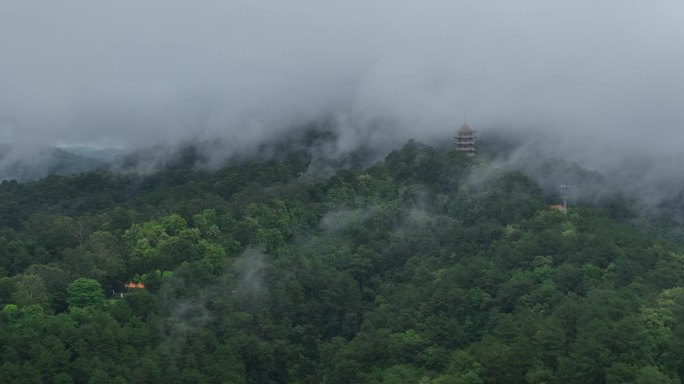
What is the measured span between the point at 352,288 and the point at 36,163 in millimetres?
37498

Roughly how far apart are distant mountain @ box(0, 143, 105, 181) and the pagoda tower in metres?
26.0

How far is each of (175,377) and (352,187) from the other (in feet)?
60.2

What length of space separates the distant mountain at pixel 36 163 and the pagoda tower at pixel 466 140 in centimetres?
2601

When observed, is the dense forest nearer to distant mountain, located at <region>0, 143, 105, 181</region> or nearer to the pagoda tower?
the pagoda tower

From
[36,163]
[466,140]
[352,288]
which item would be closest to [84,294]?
[352,288]

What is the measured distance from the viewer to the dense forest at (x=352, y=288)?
30.1 metres

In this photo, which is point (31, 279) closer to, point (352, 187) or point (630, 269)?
point (352, 187)

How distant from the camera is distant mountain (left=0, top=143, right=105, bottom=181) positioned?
67.1m

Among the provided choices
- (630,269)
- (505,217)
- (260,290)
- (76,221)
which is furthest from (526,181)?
(76,221)

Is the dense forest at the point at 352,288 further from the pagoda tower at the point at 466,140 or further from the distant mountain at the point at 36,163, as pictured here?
the distant mountain at the point at 36,163

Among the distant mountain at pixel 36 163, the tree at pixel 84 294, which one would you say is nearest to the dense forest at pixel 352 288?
the tree at pixel 84 294

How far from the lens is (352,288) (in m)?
39.1

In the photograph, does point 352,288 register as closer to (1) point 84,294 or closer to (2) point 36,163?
(1) point 84,294

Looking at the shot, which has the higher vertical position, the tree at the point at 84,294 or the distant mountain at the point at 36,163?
the distant mountain at the point at 36,163
